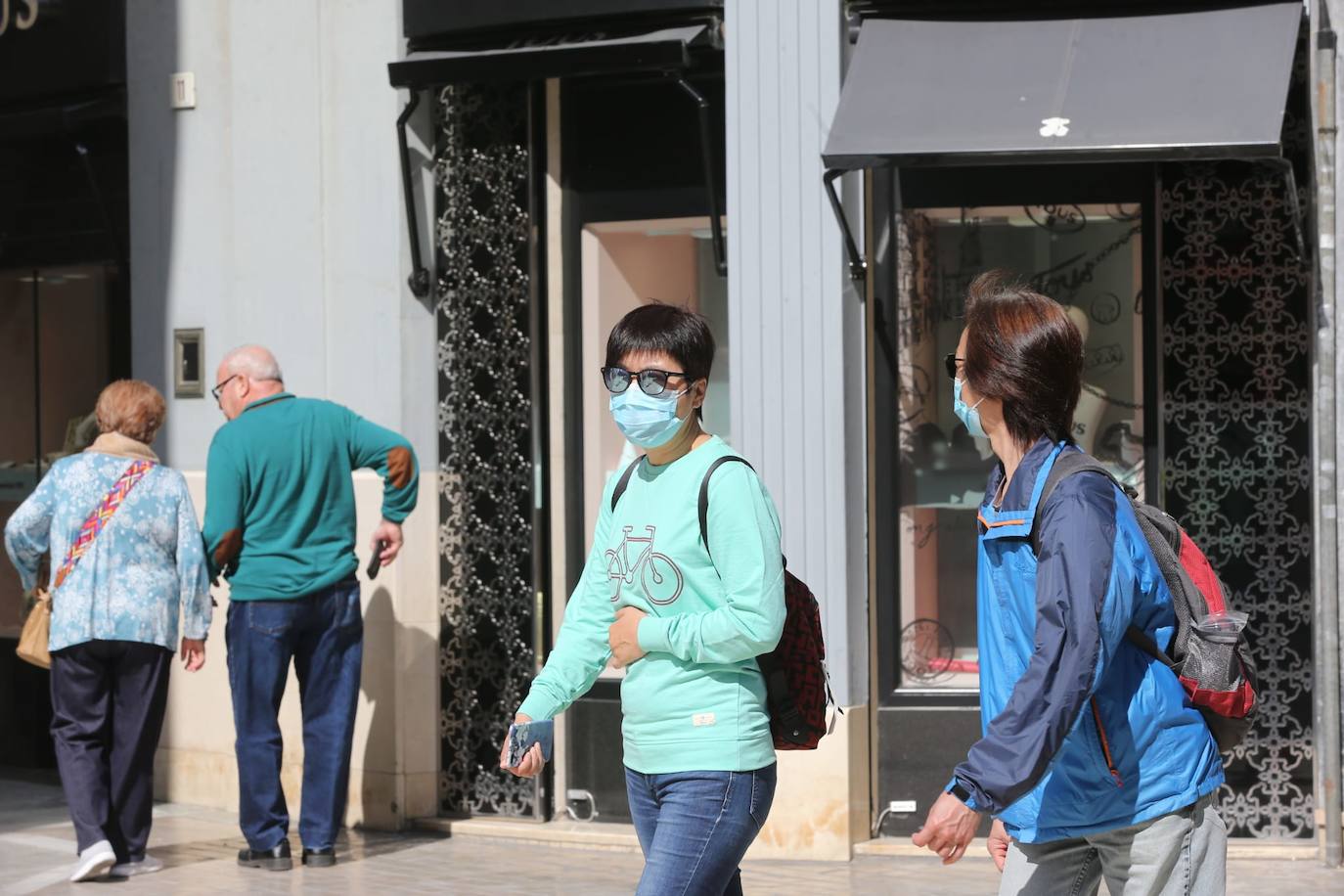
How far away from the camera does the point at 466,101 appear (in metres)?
8.27

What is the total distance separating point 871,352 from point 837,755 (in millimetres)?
1543

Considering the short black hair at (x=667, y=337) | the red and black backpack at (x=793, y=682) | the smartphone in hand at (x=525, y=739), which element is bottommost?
the smartphone in hand at (x=525, y=739)

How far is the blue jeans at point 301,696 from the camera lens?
7.36 m

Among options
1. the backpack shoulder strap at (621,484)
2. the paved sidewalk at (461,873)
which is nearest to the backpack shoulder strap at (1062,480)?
the backpack shoulder strap at (621,484)

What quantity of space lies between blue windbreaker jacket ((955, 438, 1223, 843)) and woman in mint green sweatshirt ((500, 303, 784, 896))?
1.89ft

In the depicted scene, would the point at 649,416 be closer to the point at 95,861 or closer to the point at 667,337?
the point at 667,337

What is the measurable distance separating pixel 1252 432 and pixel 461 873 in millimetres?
3349

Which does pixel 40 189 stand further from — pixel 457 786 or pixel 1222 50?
pixel 1222 50

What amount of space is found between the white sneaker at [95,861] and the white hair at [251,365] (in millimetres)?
1780

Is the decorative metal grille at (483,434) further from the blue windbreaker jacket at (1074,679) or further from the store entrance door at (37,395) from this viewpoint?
the blue windbreaker jacket at (1074,679)

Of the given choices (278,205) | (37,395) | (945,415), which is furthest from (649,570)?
(37,395)

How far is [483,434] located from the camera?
830 centimetres

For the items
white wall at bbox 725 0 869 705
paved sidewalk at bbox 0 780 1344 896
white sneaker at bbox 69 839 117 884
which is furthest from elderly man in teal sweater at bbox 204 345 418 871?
white wall at bbox 725 0 869 705

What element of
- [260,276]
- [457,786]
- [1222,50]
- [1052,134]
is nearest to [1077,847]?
[1052,134]
